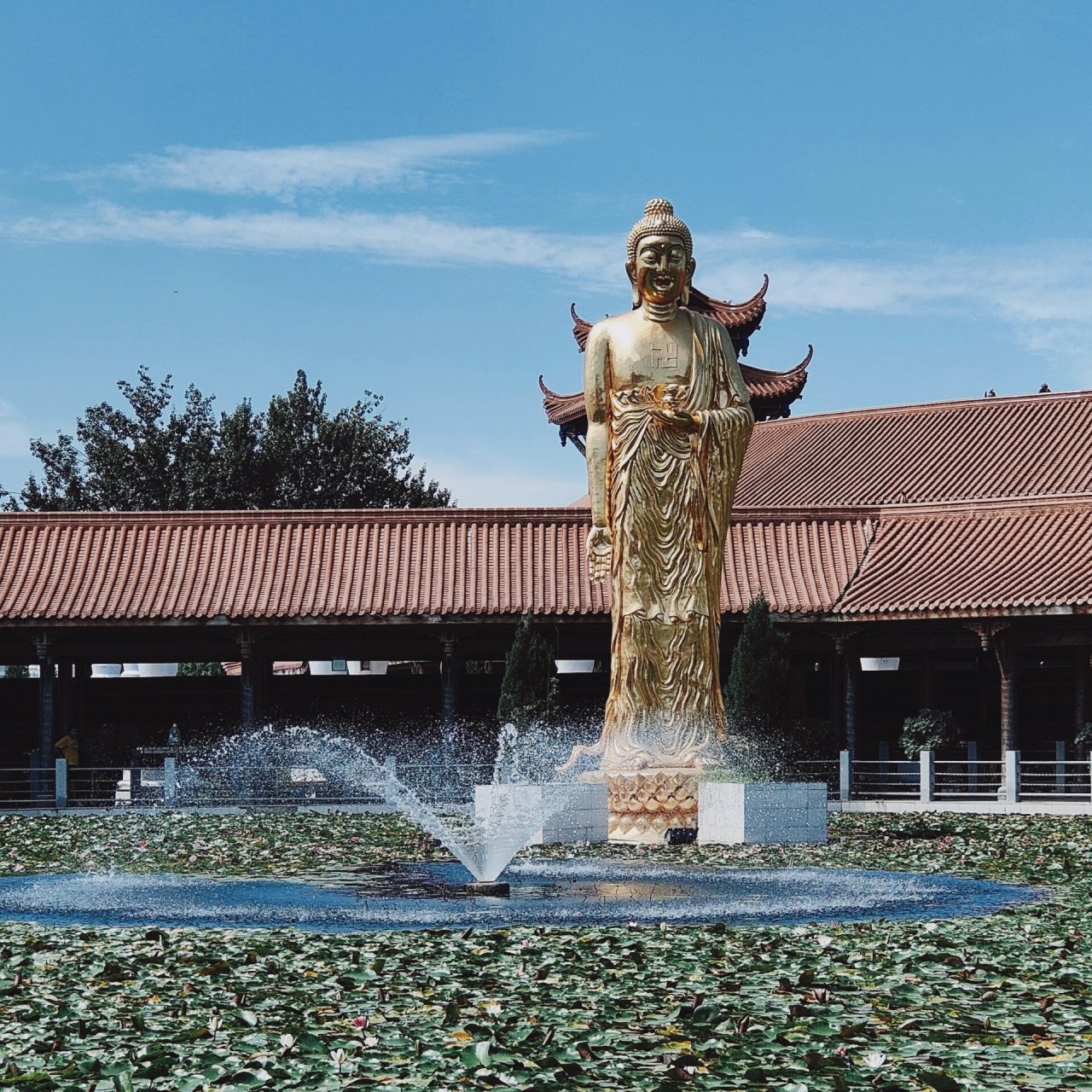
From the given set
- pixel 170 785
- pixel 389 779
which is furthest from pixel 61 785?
pixel 389 779

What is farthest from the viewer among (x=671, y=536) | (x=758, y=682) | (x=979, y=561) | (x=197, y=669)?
(x=197, y=669)

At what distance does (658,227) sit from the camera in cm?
1631

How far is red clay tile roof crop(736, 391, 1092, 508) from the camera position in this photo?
106 feet

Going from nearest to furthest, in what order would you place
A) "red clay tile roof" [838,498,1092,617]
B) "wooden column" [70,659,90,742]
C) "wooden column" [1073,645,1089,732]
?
1. "red clay tile roof" [838,498,1092,617]
2. "wooden column" [1073,645,1089,732]
3. "wooden column" [70,659,90,742]

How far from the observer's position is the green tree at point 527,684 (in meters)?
22.4

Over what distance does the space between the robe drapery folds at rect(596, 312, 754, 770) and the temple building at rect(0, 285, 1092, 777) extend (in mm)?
7270

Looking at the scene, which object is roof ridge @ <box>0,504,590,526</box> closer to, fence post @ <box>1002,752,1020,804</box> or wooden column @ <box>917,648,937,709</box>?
wooden column @ <box>917,648,937,709</box>

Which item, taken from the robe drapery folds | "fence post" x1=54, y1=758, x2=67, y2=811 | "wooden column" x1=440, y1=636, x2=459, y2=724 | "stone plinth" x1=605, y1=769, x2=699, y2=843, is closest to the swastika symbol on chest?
the robe drapery folds

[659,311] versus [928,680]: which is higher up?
[659,311]

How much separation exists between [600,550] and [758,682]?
5.74m

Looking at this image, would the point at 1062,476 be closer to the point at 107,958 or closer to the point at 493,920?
the point at 493,920

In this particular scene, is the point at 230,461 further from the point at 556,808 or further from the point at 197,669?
the point at 556,808

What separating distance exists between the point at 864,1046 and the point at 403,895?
5092mm

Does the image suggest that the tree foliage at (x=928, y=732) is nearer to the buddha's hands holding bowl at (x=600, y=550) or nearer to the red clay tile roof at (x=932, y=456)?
the red clay tile roof at (x=932, y=456)
